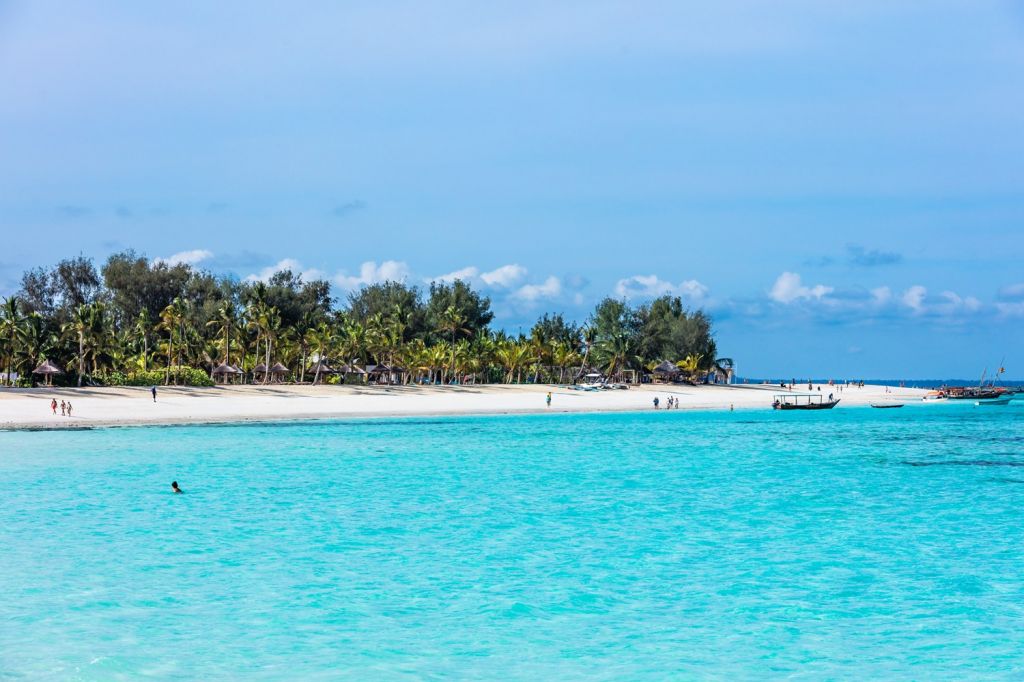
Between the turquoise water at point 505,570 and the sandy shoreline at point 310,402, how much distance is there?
23.3m

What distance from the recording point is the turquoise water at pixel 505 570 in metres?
13.4

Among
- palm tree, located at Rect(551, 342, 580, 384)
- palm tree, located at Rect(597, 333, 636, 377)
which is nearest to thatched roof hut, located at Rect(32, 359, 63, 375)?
palm tree, located at Rect(551, 342, 580, 384)

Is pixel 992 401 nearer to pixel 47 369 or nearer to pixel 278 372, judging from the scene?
pixel 278 372

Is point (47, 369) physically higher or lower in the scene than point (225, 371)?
lower

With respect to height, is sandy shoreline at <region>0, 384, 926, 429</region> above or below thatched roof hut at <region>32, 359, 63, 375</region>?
below

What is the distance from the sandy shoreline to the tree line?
6.50 m

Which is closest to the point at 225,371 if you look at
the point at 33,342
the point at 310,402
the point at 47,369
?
the point at 310,402

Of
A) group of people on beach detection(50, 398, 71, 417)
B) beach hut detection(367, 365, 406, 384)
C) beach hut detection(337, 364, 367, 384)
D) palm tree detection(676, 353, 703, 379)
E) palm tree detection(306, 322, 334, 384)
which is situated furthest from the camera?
palm tree detection(676, 353, 703, 379)

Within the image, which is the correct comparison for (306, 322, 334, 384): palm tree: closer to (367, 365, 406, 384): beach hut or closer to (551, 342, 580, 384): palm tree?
(367, 365, 406, 384): beach hut

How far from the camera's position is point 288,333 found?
3981 inches

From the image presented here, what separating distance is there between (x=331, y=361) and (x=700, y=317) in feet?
194

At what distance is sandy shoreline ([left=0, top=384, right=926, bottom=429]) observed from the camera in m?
61.3

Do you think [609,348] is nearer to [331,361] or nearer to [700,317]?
[700,317]

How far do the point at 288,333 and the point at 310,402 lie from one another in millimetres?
24769
